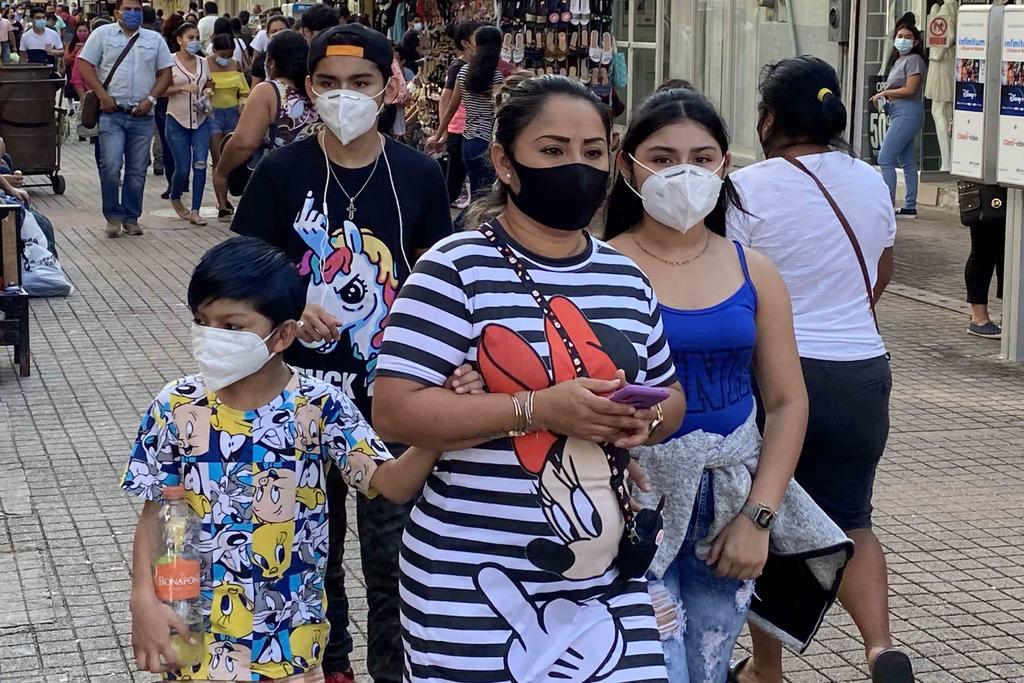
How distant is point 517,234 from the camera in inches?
116

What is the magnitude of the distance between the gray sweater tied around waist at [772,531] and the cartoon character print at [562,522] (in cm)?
48

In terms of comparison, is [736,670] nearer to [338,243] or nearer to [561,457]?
[338,243]

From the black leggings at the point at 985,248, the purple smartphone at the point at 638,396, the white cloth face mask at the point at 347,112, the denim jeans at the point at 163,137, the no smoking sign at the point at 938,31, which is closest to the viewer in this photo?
the purple smartphone at the point at 638,396

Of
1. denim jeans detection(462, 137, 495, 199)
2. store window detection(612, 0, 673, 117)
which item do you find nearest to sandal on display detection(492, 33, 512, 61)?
denim jeans detection(462, 137, 495, 199)

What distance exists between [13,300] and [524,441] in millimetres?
6676

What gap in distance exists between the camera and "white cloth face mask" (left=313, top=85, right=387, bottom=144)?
404 centimetres

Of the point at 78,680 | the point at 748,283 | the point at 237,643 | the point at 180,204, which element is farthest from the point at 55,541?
the point at 180,204

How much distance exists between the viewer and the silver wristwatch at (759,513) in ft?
11.0

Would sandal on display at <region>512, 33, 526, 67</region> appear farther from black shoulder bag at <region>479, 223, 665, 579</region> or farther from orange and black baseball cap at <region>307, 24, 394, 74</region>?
black shoulder bag at <region>479, 223, 665, 579</region>

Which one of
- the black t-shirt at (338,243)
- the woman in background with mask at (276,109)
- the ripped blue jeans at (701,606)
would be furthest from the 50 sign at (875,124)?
the ripped blue jeans at (701,606)

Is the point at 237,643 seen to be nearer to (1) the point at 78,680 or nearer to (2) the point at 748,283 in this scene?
(2) the point at 748,283

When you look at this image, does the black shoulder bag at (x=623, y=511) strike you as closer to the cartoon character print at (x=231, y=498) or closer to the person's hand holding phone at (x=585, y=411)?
the person's hand holding phone at (x=585, y=411)

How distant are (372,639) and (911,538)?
2758 millimetres

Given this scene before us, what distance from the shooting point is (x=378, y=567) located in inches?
164
